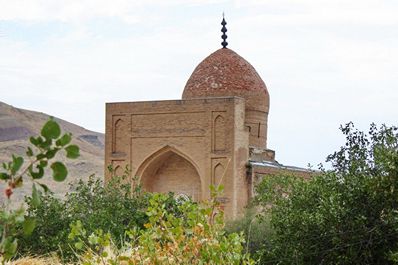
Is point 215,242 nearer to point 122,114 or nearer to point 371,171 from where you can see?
point 371,171

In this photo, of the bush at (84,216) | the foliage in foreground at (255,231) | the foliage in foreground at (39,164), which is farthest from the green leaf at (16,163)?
the foliage in foreground at (255,231)

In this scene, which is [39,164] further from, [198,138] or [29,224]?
[198,138]

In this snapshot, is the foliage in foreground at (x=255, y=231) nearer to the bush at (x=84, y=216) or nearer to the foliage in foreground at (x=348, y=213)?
the bush at (x=84, y=216)

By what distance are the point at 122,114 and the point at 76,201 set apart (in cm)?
895

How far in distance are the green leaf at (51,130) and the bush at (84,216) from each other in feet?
30.5

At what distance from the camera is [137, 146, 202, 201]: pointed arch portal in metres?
21.5

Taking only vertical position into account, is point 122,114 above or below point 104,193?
above

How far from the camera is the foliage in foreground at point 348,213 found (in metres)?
8.91

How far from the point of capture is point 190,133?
21.1 meters

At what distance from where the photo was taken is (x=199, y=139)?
2103 cm

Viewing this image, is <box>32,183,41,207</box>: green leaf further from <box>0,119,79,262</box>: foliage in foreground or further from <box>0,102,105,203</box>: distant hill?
<box>0,102,105,203</box>: distant hill

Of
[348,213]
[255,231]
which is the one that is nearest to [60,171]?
[348,213]

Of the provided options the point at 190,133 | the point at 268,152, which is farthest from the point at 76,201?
the point at 268,152

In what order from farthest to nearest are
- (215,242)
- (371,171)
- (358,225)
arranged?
(371,171), (358,225), (215,242)
